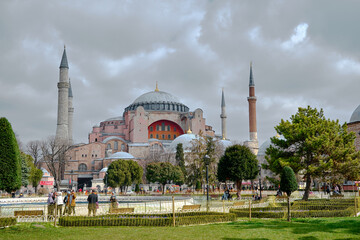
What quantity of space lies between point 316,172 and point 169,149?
33.5 metres

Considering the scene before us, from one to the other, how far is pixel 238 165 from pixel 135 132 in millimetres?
32710

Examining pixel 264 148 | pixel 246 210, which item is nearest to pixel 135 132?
pixel 264 148

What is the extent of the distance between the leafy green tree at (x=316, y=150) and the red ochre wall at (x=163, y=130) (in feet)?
138

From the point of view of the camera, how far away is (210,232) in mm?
8039

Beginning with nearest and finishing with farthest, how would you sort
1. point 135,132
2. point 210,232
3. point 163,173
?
point 210,232
point 163,173
point 135,132

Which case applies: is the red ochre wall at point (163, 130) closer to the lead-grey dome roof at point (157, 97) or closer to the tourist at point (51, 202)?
the lead-grey dome roof at point (157, 97)

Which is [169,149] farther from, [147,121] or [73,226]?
[73,226]

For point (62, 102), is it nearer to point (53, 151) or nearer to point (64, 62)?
point (64, 62)

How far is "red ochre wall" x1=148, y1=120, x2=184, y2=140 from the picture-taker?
61312 millimetres

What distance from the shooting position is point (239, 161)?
24.5 m

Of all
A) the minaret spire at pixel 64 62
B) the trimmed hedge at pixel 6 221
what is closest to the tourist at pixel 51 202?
the trimmed hedge at pixel 6 221

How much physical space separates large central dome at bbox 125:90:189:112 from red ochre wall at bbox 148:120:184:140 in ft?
9.30

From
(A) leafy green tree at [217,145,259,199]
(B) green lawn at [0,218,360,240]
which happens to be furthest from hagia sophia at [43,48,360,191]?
(B) green lawn at [0,218,360,240]

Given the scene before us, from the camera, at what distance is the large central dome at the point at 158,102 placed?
6400 centimetres
